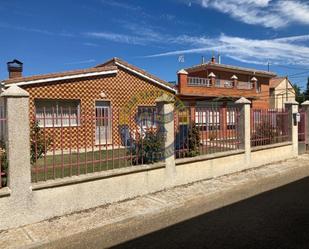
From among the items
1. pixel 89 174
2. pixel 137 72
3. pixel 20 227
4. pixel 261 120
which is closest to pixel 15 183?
pixel 20 227

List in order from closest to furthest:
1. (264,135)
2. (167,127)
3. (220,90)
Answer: (167,127)
(264,135)
(220,90)

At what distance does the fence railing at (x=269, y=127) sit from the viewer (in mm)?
10483

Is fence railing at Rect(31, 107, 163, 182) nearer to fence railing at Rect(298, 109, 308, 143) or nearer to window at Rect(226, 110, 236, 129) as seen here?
window at Rect(226, 110, 236, 129)

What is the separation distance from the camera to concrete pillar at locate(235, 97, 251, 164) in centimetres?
958

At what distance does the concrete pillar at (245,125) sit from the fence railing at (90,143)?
3428 mm

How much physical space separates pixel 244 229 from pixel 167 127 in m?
3.15

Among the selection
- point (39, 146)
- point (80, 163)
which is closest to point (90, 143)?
point (80, 163)

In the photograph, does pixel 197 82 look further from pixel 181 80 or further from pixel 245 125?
pixel 245 125

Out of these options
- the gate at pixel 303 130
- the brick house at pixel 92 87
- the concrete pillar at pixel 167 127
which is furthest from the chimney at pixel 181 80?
the concrete pillar at pixel 167 127

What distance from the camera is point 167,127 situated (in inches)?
291

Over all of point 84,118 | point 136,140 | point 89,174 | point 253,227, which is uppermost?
point 84,118

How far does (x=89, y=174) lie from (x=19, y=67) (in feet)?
39.2

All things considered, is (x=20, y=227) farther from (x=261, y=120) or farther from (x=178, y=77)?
(x=178, y=77)

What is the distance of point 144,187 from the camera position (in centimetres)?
689
